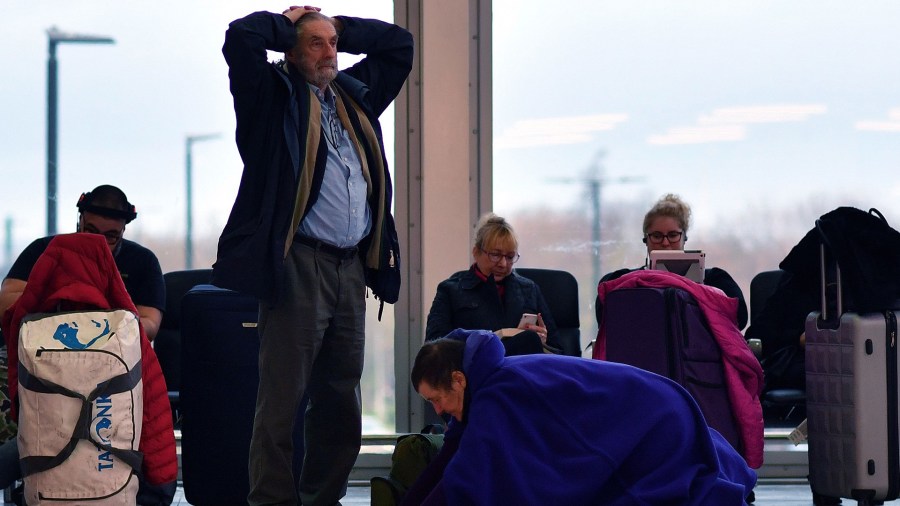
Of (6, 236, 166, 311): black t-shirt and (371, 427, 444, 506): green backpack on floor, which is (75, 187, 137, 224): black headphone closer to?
(6, 236, 166, 311): black t-shirt

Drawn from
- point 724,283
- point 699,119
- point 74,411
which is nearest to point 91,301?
point 74,411

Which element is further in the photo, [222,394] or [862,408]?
[222,394]

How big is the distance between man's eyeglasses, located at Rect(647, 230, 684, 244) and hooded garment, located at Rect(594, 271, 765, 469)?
1.65 feet

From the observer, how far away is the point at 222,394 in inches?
152

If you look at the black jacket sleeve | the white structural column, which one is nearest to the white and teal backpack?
the white structural column

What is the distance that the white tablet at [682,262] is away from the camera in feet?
12.9

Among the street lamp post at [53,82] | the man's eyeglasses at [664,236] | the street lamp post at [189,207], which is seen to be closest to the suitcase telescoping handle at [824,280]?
the man's eyeglasses at [664,236]

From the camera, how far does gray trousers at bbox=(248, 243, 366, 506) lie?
316 centimetres

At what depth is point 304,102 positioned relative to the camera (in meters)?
3.26

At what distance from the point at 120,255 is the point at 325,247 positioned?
123 centimetres

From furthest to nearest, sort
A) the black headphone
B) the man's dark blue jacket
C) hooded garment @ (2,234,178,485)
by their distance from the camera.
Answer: the black headphone < hooded garment @ (2,234,178,485) < the man's dark blue jacket

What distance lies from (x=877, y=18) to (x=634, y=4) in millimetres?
1125

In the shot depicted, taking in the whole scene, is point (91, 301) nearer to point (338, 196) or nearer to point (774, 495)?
point (338, 196)

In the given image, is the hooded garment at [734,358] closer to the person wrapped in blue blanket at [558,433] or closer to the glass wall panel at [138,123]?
the person wrapped in blue blanket at [558,433]
